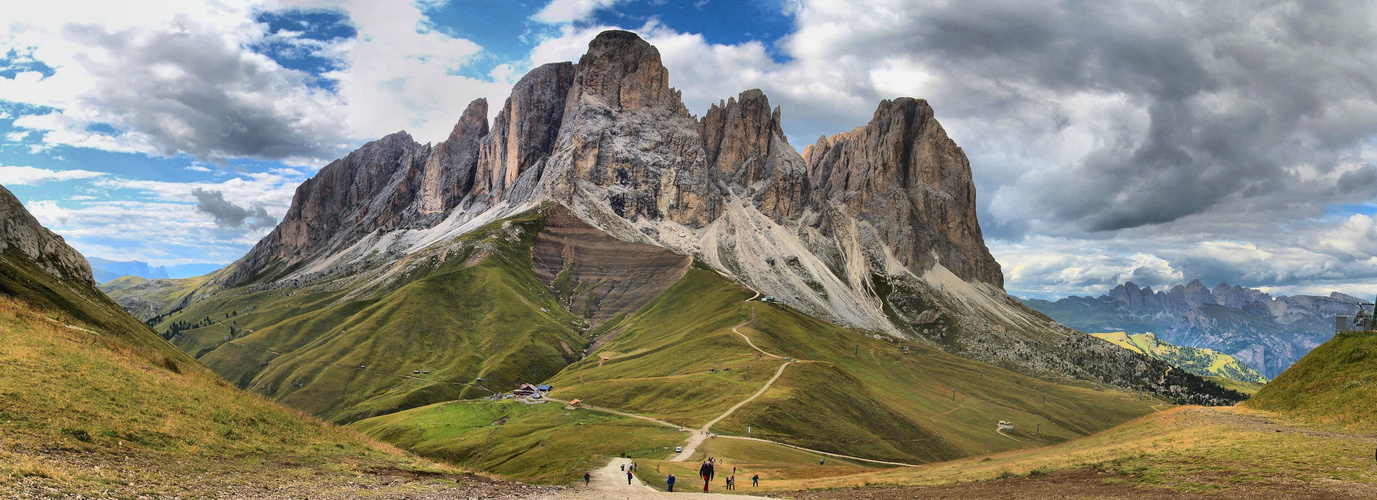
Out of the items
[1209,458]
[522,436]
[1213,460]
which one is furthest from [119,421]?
[522,436]

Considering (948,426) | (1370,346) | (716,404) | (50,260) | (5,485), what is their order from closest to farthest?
(5,485)
(1370,346)
(50,260)
(716,404)
(948,426)

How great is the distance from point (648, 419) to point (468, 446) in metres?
33.2

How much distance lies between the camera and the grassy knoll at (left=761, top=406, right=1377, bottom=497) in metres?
38.2

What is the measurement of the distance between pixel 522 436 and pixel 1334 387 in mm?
112243

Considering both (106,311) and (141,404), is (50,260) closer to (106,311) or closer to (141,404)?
(106,311)

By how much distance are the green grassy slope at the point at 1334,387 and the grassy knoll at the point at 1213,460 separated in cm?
259

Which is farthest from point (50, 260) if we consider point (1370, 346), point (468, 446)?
point (1370, 346)

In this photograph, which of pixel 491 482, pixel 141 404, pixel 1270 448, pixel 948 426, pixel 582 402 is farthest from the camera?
pixel 948 426

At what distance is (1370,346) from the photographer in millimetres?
66000

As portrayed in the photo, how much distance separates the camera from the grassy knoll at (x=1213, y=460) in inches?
1503

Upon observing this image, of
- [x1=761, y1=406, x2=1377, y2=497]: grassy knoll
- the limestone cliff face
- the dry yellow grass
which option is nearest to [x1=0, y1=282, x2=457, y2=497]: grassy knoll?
the limestone cliff face

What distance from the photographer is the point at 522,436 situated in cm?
12912

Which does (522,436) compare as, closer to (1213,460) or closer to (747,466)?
(747,466)

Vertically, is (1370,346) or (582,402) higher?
(1370,346)
